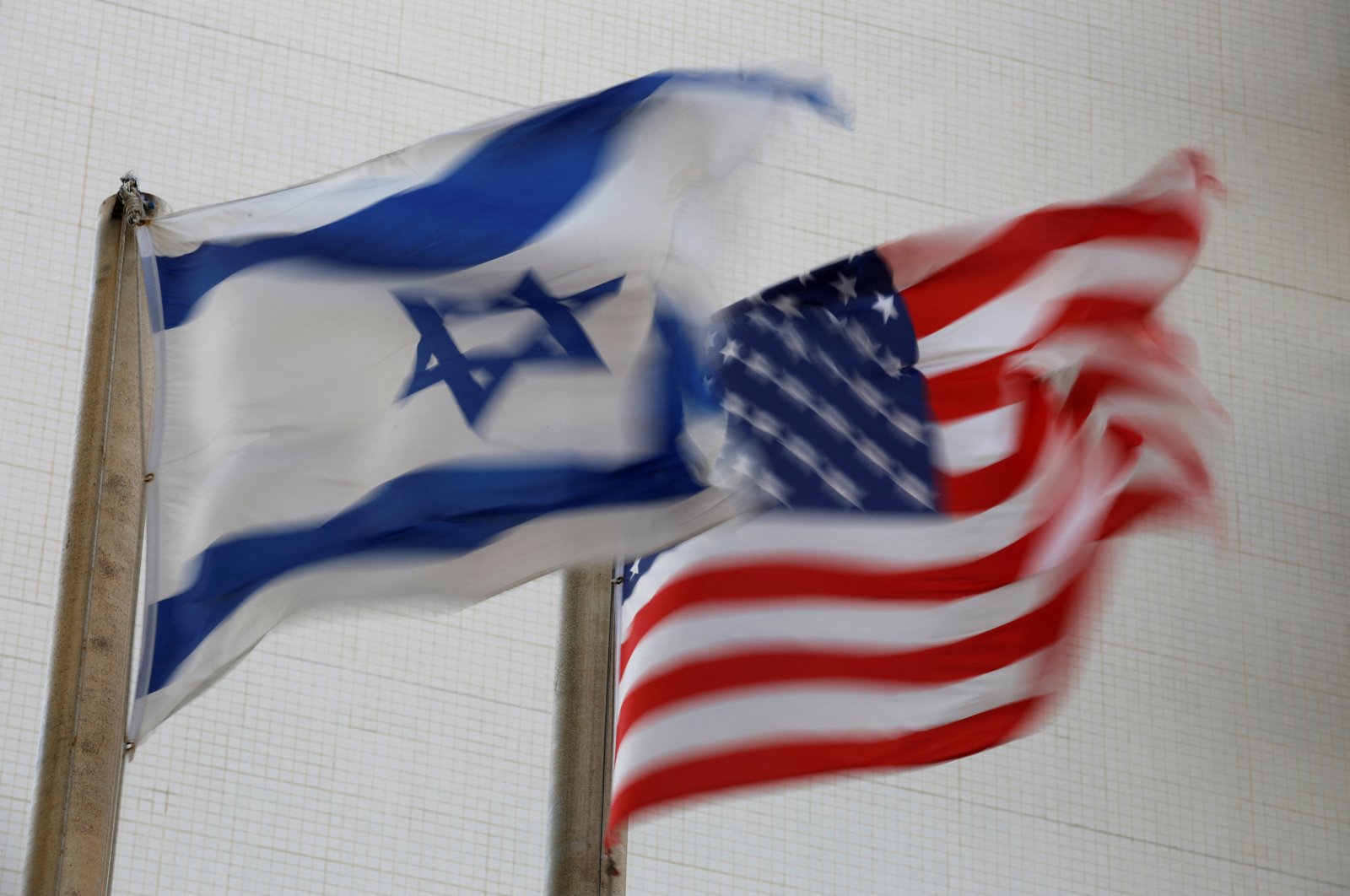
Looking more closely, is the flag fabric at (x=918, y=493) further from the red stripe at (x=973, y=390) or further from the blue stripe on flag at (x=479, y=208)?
the blue stripe on flag at (x=479, y=208)

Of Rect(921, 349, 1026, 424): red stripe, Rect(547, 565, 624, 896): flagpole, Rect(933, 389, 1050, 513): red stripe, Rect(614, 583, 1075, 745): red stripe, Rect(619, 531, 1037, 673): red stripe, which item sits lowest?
Rect(547, 565, 624, 896): flagpole

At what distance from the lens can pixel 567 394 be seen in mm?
4797

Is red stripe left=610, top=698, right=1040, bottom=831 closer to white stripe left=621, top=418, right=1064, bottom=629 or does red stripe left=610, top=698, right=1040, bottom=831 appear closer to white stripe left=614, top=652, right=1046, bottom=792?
white stripe left=614, top=652, right=1046, bottom=792

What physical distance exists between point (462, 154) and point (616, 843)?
1.67 meters

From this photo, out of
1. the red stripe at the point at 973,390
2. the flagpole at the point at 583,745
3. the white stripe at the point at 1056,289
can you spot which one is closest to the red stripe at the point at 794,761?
the flagpole at the point at 583,745

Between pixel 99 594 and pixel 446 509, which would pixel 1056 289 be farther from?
pixel 99 594

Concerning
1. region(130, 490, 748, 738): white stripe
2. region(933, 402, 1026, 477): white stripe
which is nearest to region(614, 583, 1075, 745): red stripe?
region(933, 402, 1026, 477): white stripe

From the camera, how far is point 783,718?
16.8 feet

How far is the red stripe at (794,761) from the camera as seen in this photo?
5.02 meters

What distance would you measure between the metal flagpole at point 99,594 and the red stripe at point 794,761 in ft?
4.17

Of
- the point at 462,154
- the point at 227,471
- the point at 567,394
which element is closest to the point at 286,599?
the point at 227,471

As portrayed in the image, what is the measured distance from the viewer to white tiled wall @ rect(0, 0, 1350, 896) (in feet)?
23.8

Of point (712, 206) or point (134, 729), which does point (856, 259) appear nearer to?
point (712, 206)

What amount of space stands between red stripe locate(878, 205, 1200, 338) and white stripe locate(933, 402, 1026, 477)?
0.89ft
